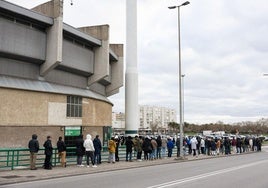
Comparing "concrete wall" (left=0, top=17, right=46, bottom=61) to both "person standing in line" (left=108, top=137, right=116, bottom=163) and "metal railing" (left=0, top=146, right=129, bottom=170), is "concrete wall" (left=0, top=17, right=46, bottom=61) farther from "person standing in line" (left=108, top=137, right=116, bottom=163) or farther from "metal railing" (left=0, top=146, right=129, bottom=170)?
"person standing in line" (left=108, top=137, right=116, bottom=163)

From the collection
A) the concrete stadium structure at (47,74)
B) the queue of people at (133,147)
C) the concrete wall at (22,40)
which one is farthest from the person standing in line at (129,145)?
the concrete wall at (22,40)

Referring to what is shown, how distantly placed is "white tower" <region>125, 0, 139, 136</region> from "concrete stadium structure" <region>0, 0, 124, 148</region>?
5709mm

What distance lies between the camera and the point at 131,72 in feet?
135

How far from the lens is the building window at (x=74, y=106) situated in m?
30.4

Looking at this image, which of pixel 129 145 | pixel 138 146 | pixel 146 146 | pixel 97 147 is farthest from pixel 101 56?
pixel 97 147

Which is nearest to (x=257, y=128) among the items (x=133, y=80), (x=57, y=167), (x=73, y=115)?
(x=133, y=80)

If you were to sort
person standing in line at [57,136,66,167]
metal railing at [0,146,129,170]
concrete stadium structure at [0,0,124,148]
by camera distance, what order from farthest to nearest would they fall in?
Result: concrete stadium structure at [0,0,124,148]
person standing in line at [57,136,66,167]
metal railing at [0,146,129,170]

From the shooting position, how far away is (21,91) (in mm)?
25578

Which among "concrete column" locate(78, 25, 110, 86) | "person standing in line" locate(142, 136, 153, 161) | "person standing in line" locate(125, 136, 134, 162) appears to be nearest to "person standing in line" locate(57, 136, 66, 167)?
"person standing in line" locate(125, 136, 134, 162)

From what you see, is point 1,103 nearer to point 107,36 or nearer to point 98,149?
point 98,149

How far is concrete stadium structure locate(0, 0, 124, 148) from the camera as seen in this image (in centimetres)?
2483

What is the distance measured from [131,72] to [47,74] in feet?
45.0

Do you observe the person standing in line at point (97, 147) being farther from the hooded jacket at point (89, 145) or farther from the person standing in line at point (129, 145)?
the person standing in line at point (129, 145)

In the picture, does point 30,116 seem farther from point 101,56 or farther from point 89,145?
point 101,56
